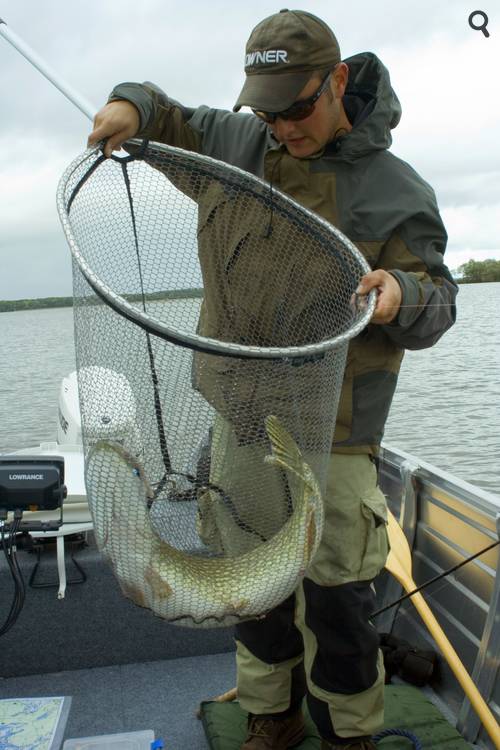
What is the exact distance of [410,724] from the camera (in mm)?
2502

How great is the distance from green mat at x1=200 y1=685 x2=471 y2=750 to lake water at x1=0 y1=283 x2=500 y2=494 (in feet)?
15.5

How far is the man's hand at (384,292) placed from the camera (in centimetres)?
162

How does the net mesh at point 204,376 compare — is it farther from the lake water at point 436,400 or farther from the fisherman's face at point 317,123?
the lake water at point 436,400

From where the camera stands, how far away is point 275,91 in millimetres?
1730

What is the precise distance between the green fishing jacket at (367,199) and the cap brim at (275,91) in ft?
0.80

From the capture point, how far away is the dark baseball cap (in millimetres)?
1729

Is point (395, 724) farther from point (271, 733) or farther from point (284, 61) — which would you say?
point (284, 61)

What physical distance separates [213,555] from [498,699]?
1.20m

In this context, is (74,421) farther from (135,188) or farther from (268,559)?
(268,559)

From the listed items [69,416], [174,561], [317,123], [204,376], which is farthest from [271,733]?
[69,416]

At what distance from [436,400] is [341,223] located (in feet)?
29.5

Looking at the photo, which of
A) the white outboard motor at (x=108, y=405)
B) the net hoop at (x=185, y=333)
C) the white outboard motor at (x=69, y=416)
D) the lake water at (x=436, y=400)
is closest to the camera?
the net hoop at (x=185, y=333)

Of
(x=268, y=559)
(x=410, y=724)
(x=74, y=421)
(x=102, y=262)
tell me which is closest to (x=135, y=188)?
(x=102, y=262)

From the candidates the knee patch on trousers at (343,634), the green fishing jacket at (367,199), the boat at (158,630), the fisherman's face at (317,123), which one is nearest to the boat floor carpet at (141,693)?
the boat at (158,630)
